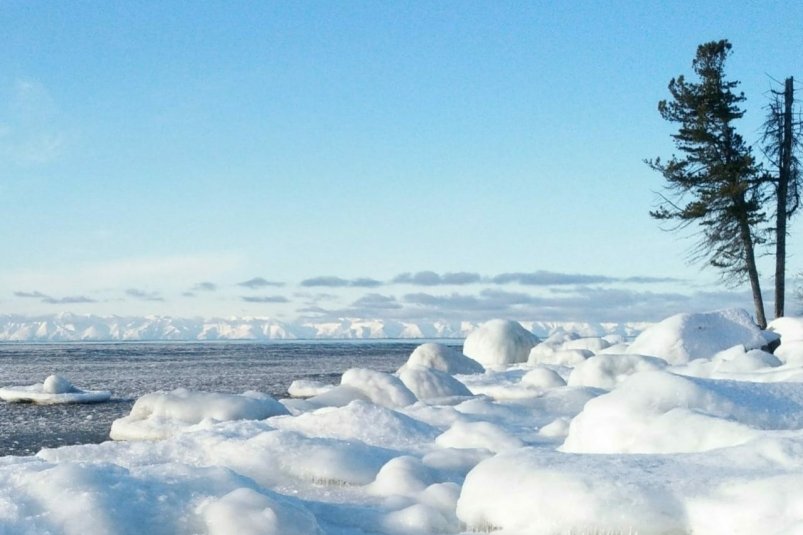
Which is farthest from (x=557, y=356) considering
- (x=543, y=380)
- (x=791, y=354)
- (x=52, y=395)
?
(x=52, y=395)

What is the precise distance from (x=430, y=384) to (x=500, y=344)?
469 inches

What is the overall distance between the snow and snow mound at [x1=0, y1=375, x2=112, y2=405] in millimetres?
4479

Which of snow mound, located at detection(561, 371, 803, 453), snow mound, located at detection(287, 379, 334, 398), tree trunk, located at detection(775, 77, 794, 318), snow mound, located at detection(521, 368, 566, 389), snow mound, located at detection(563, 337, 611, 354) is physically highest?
tree trunk, located at detection(775, 77, 794, 318)

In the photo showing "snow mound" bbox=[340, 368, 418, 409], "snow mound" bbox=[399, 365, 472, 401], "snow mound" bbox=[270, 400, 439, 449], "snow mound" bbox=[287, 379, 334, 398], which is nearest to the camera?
"snow mound" bbox=[270, 400, 439, 449]

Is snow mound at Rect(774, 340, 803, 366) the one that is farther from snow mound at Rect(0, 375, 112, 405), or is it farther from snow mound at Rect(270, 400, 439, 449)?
snow mound at Rect(0, 375, 112, 405)

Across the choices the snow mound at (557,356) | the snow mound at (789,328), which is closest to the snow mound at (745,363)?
the snow mound at (789,328)

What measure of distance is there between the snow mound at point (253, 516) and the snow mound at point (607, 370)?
7.97 metres

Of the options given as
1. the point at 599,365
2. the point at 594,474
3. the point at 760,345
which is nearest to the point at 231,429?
the point at 594,474

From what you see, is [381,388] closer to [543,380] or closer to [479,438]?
[543,380]

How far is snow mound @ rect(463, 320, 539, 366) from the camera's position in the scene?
22062mm

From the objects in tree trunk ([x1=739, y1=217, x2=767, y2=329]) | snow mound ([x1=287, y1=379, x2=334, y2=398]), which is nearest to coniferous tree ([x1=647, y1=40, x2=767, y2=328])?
tree trunk ([x1=739, y1=217, x2=767, y2=329])

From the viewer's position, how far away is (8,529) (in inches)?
122

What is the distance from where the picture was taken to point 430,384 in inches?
412

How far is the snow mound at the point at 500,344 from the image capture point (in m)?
22.1
